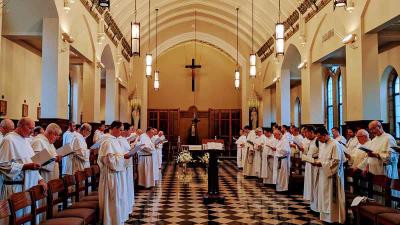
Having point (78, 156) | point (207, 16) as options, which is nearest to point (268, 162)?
point (78, 156)

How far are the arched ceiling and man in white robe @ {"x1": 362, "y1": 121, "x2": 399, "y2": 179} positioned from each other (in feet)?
28.3

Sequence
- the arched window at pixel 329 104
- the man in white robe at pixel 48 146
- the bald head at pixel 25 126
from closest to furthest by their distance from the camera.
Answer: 1. the bald head at pixel 25 126
2. the man in white robe at pixel 48 146
3. the arched window at pixel 329 104

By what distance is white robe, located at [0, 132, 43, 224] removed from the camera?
19.6ft

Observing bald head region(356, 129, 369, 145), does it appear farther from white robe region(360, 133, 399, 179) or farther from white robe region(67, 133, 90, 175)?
white robe region(67, 133, 90, 175)

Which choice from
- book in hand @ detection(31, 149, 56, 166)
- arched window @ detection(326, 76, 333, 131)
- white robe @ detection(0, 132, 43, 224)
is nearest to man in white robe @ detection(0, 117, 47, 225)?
white robe @ detection(0, 132, 43, 224)

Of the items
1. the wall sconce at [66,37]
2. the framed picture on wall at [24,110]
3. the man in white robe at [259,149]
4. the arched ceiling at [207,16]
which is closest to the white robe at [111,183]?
the wall sconce at [66,37]

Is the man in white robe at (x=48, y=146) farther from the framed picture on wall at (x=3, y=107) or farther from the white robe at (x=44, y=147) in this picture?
the framed picture on wall at (x=3, y=107)

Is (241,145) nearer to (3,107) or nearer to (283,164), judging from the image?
(283,164)

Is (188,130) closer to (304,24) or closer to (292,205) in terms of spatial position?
(304,24)

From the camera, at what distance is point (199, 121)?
27859 millimetres

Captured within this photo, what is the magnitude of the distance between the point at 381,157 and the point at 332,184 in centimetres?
125

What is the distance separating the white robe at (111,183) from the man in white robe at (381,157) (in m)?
4.77

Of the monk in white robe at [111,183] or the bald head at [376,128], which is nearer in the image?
the monk in white robe at [111,183]

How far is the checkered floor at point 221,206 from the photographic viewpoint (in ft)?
27.7
